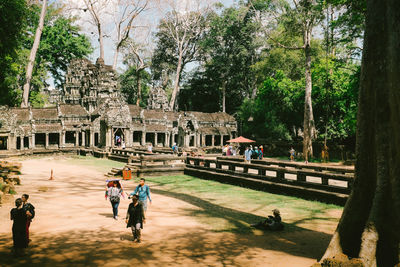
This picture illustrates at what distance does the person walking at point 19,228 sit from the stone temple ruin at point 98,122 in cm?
2871

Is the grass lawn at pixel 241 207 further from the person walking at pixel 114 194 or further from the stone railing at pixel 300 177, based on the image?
the person walking at pixel 114 194

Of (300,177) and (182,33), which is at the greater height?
(182,33)

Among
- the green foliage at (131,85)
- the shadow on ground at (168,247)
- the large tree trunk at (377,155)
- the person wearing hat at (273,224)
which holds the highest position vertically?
the green foliage at (131,85)

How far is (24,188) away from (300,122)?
35.0 m

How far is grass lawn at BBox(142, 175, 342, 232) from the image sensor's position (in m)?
10.4

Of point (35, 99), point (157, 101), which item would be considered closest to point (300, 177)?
point (157, 101)

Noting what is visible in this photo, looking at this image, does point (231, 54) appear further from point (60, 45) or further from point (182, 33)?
point (60, 45)

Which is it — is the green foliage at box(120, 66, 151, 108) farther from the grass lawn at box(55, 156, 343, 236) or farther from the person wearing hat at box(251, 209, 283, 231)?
the person wearing hat at box(251, 209, 283, 231)

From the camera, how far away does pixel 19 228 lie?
302 inches

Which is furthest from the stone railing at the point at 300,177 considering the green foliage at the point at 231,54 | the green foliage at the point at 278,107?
the green foliage at the point at 231,54

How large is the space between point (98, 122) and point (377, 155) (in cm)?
4115

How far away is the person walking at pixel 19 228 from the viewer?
7.58m

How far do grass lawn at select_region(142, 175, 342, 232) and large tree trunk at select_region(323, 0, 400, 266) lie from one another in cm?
338

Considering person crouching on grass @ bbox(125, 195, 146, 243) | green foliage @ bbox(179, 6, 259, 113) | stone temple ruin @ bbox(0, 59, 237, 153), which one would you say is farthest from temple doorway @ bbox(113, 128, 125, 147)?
person crouching on grass @ bbox(125, 195, 146, 243)
